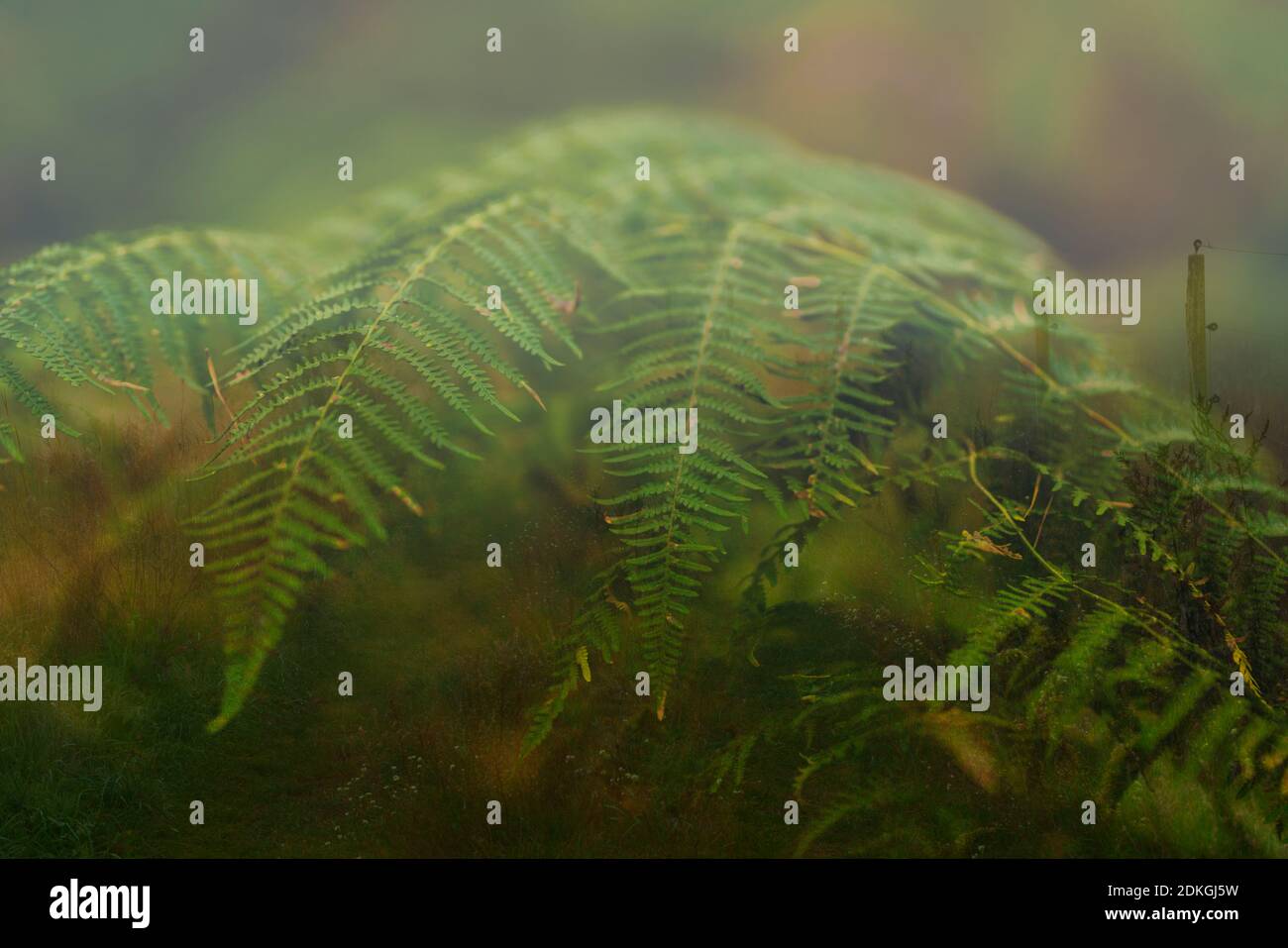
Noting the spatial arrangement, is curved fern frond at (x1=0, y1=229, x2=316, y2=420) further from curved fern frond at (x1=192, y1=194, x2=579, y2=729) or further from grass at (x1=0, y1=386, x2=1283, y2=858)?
grass at (x1=0, y1=386, x2=1283, y2=858)

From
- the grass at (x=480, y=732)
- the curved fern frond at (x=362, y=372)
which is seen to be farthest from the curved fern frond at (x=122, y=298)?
the grass at (x=480, y=732)

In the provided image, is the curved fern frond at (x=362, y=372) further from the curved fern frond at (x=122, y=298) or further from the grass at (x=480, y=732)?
the grass at (x=480, y=732)

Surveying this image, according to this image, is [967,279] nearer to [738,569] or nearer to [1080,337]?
[1080,337]

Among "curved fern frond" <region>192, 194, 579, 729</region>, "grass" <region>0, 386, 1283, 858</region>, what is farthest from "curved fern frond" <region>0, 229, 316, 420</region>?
"grass" <region>0, 386, 1283, 858</region>

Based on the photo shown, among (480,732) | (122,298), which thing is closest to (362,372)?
(122,298)

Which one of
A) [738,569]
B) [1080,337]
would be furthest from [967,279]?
[738,569]

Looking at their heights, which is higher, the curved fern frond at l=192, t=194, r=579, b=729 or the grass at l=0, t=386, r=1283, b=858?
the curved fern frond at l=192, t=194, r=579, b=729

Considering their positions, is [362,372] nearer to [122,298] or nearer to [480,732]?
[122,298]

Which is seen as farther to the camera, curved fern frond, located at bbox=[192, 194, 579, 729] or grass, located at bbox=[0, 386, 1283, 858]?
grass, located at bbox=[0, 386, 1283, 858]

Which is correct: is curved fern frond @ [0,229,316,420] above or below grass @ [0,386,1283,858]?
above

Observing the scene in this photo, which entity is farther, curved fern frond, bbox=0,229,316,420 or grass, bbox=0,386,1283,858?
grass, bbox=0,386,1283,858

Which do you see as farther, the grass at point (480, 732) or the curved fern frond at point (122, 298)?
the grass at point (480, 732)
